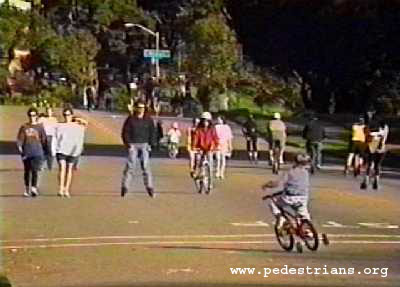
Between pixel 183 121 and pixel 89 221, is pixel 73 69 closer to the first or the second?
pixel 89 221

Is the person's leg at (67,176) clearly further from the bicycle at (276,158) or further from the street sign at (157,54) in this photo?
the street sign at (157,54)

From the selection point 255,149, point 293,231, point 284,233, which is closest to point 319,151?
point 255,149

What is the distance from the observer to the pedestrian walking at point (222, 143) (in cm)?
1850

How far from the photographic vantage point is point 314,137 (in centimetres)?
1648

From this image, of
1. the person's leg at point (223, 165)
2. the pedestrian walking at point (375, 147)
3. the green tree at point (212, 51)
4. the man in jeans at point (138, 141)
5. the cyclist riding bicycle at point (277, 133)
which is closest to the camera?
the green tree at point (212, 51)

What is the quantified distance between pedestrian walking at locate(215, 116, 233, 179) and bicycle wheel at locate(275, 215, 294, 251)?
5537mm

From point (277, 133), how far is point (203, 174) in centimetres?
371

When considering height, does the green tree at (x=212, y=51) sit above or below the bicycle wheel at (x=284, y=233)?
above

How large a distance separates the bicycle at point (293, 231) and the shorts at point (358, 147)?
8.02 m

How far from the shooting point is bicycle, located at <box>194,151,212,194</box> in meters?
20.3

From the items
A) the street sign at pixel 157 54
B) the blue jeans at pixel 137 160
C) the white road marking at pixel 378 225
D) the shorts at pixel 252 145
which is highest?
the street sign at pixel 157 54

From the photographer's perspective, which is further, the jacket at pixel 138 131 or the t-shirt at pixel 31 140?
the t-shirt at pixel 31 140

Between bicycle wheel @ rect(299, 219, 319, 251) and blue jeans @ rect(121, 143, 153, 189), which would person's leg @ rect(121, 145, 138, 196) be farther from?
bicycle wheel @ rect(299, 219, 319, 251)

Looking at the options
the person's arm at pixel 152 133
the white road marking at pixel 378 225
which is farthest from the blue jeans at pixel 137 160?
the white road marking at pixel 378 225
